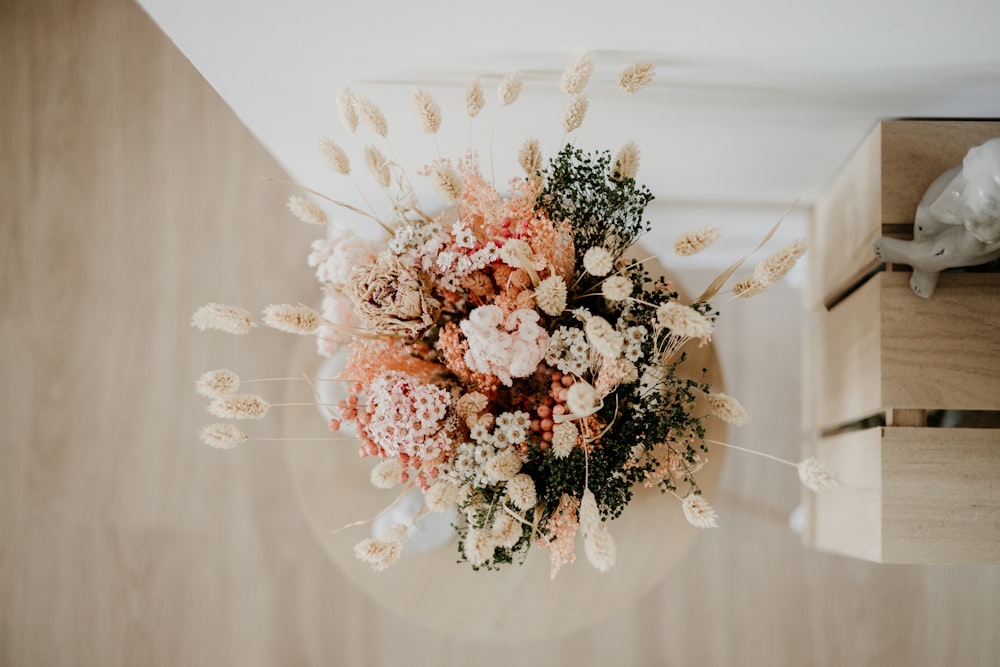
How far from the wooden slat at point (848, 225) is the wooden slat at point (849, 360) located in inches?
2.1

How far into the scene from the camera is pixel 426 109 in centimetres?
82

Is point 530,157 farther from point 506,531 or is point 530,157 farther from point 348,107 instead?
point 506,531

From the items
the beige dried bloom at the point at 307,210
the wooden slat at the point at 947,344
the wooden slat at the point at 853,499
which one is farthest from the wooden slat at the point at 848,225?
the beige dried bloom at the point at 307,210

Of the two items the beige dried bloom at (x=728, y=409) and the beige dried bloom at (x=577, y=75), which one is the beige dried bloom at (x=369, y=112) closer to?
the beige dried bloom at (x=577, y=75)

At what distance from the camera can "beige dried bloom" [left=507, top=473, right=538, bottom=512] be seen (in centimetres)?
79

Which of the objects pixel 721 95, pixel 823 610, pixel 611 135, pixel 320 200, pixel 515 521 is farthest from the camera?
pixel 823 610

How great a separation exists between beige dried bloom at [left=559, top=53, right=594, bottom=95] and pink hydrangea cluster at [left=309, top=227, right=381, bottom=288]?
1.06ft

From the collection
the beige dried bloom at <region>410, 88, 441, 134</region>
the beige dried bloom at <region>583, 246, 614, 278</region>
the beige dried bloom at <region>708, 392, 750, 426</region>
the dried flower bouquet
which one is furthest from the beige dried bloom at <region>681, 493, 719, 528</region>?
the beige dried bloom at <region>410, 88, 441, 134</region>

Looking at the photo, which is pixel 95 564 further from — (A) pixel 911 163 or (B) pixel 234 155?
(A) pixel 911 163

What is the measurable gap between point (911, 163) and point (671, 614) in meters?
1.24

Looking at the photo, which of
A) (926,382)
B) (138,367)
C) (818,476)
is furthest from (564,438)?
(138,367)

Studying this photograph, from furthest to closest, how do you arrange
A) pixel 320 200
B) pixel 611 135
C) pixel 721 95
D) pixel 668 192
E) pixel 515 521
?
pixel 320 200 < pixel 668 192 < pixel 611 135 < pixel 721 95 < pixel 515 521

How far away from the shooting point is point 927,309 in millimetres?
984

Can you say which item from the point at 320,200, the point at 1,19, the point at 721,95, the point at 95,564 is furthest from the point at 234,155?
the point at 721,95
